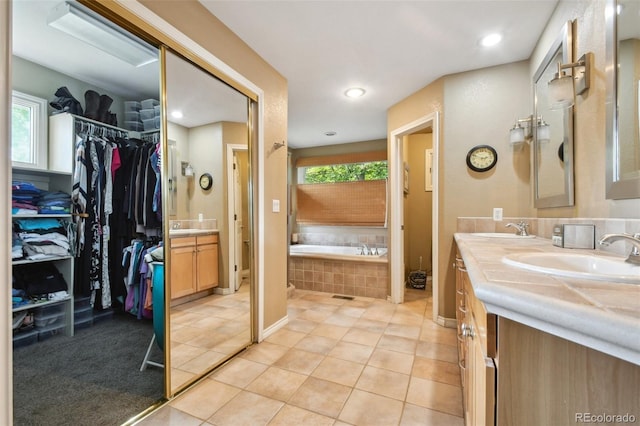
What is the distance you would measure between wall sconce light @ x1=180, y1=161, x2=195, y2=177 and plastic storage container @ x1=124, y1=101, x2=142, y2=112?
1.45ft

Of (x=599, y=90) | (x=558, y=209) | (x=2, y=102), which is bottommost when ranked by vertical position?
(x=558, y=209)

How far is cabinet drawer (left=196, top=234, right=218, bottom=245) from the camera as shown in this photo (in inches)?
77.0

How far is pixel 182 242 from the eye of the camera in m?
1.78

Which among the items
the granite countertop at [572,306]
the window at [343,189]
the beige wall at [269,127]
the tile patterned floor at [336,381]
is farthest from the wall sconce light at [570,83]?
the window at [343,189]

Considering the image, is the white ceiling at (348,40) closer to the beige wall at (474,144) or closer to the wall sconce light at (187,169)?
the beige wall at (474,144)

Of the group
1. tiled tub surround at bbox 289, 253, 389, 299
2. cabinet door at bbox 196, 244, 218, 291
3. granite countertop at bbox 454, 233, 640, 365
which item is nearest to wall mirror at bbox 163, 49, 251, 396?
cabinet door at bbox 196, 244, 218, 291

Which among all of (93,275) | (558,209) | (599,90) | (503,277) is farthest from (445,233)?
(93,275)

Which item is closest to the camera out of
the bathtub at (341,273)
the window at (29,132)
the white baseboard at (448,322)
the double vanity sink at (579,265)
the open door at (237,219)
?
the double vanity sink at (579,265)

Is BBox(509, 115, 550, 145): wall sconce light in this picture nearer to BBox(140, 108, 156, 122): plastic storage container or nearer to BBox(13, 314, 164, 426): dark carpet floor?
BBox(140, 108, 156, 122): plastic storage container

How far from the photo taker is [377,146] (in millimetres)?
4887

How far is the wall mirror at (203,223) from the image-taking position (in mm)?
1693

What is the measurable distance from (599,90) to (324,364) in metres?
2.24

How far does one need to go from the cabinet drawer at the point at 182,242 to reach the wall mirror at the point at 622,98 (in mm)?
2200

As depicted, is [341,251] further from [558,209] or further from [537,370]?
[537,370]
